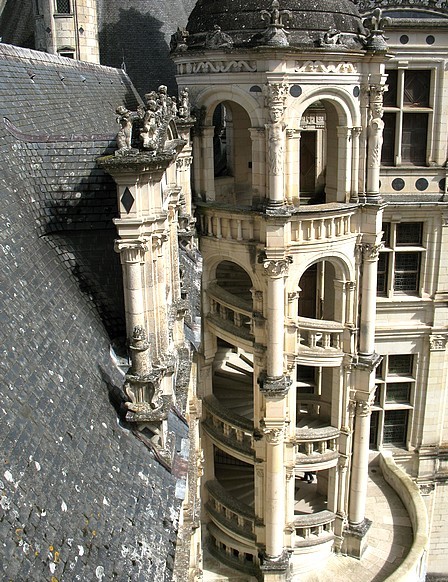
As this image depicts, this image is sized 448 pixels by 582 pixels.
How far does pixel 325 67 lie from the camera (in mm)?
19547

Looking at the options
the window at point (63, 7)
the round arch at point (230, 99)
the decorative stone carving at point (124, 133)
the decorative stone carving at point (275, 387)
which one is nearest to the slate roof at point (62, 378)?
the decorative stone carving at point (124, 133)

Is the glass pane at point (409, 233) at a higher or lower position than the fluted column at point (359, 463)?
higher

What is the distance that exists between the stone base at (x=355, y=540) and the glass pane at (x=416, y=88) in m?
14.9

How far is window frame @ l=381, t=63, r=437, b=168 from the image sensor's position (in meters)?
24.2

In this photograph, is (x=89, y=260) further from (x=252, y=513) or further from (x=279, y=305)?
(x=252, y=513)

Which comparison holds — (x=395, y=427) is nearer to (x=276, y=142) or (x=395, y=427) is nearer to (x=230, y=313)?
(x=230, y=313)

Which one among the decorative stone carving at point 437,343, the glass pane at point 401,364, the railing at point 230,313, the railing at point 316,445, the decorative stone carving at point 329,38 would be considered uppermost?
the decorative stone carving at point 329,38

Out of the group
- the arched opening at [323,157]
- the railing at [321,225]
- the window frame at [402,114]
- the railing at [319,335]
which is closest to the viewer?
the railing at [321,225]

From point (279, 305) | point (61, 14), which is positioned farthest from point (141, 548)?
point (61, 14)

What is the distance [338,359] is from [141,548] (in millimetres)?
14851

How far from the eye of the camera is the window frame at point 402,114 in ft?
79.5

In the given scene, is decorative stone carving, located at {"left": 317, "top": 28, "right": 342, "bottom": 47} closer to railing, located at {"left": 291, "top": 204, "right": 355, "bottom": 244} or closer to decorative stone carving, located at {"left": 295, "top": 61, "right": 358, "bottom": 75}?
decorative stone carving, located at {"left": 295, "top": 61, "right": 358, "bottom": 75}

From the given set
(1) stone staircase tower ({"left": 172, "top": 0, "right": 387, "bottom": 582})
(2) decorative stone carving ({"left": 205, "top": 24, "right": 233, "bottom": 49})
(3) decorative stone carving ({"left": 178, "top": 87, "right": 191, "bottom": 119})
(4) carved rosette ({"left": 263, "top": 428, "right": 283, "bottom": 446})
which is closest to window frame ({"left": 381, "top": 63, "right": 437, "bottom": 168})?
→ (1) stone staircase tower ({"left": 172, "top": 0, "right": 387, "bottom": 582})

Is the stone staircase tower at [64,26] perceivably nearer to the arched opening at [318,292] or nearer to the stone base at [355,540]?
the arched opening at [318,292]
